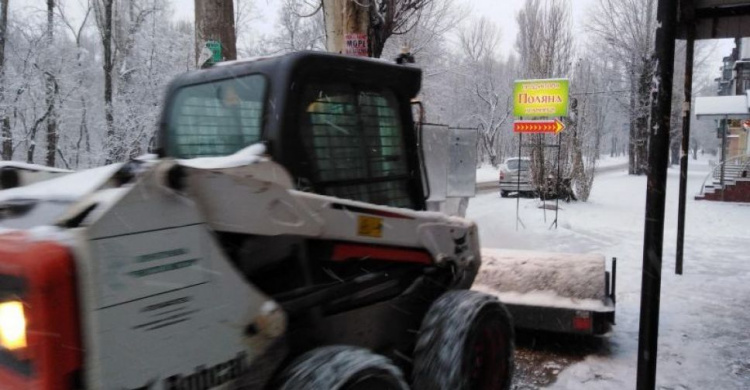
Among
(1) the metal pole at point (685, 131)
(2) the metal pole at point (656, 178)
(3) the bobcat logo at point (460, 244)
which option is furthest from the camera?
(1) the metal pole at point (685, 131)

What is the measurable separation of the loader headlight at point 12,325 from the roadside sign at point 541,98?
15601 millimetres

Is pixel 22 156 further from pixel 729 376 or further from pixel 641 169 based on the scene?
pixel 641 169

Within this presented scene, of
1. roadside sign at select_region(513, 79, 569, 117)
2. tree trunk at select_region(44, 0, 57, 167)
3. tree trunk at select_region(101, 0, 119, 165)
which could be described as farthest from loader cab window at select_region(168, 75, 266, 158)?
tree trunk at select_region(101, 0, 119, 165)

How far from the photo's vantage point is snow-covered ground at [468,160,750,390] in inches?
208

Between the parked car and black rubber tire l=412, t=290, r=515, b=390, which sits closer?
black rubber tire l=412, t=290, r=515, b=390

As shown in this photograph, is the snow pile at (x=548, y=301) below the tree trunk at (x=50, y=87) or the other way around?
below

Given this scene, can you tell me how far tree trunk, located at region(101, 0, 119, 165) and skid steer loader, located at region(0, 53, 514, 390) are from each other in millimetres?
23146

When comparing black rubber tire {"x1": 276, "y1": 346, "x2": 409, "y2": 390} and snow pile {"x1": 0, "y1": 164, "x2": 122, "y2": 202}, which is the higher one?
snow pile {"x1": 0, "y1": 164, "x2": 122, "y2": 202}

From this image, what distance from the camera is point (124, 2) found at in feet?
99.6

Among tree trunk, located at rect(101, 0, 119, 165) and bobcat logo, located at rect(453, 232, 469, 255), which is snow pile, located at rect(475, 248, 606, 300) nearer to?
bobcat logo, located at rect(453, 232, 469, 255)

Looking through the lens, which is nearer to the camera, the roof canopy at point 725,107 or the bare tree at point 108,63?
the roof canopy at point 725,107

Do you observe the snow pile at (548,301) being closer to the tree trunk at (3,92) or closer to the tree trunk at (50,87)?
the tree trunk at (3,92)

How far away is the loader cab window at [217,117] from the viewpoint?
312 cm

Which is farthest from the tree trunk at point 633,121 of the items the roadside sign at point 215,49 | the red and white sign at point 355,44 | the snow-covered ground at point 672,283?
the roadside sign at point 215,49
